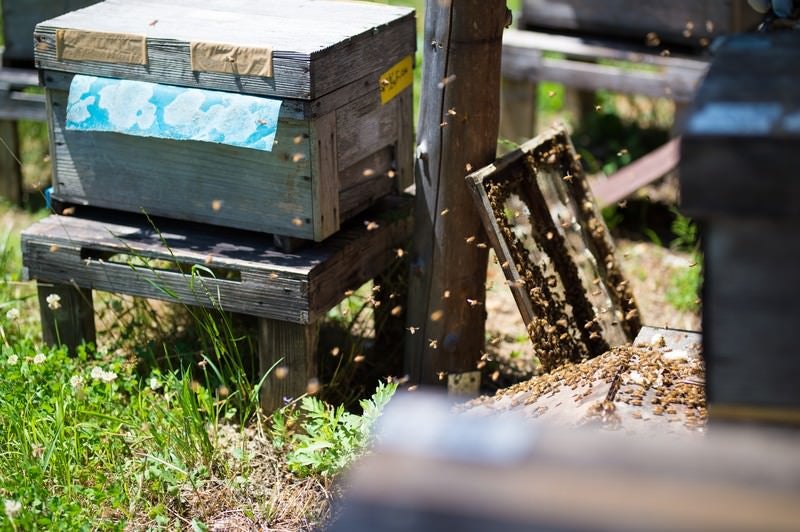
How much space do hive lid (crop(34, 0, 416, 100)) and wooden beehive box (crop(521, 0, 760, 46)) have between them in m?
1.92

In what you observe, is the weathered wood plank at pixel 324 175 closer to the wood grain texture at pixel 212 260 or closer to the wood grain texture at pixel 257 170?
the wood grain texture at pixel 257 170

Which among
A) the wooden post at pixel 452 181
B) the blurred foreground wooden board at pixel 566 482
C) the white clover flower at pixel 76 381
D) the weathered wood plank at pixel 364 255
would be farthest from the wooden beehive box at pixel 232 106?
the blurred foreground wooden board at pixel 566 482

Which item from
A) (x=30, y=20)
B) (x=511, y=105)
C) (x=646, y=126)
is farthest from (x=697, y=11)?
(x=30, y=20)

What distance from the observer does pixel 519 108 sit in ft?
19.5

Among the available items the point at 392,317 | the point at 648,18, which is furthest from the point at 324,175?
the point at 648,18

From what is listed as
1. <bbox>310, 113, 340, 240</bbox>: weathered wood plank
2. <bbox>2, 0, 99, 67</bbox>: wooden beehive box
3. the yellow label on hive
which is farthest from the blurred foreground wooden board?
<bbox>2, 0, 99, 67</bbox>: wooden beehive box

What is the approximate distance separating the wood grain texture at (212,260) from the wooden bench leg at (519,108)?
7.67ft

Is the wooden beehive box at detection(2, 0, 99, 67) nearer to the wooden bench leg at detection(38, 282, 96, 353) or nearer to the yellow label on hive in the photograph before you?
the wooden bench leg at detection(38, 282, 96, 353)

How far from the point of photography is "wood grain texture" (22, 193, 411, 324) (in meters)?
3.32

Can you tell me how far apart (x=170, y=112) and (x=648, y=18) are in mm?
2926

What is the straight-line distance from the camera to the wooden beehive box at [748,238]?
5.48 ft

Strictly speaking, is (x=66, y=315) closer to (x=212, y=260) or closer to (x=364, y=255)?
(x=212, y=260)

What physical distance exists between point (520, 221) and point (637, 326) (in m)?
0.69

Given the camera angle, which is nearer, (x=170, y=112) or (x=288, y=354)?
(x=170, y=112)
